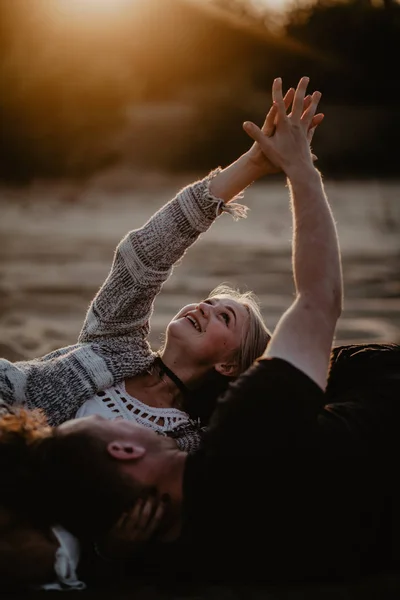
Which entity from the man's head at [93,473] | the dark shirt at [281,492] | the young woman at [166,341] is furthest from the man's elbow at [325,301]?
the young woman at [166,341]

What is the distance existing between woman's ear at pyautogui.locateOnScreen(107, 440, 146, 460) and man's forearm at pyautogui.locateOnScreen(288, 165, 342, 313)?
46 centimetres

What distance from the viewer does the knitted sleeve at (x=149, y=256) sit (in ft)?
7.90

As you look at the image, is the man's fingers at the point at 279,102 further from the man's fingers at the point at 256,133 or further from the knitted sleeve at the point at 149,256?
the knitted sleeve at the point at 149,256

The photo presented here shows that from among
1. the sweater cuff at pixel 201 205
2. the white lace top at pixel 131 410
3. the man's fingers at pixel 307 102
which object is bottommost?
the white lace top at pixel 131 410

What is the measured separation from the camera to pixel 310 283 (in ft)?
5.80

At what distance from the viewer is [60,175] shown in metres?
9.07

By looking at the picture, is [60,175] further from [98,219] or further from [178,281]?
[178,281]

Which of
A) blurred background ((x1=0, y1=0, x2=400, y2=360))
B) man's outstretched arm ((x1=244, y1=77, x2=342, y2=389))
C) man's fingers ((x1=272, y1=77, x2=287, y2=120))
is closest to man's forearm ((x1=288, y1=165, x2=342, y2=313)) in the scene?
man's outstretched arm ((x1=244, y1=77, x2=342, y2=389))

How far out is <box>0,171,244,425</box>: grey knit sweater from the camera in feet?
7.59

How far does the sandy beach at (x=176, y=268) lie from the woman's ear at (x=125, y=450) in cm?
221

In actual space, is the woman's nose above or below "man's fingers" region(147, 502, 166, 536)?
above

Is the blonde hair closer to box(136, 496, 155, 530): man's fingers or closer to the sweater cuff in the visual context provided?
the sweater cuff

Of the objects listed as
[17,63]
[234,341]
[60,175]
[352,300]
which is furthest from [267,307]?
[17,63]

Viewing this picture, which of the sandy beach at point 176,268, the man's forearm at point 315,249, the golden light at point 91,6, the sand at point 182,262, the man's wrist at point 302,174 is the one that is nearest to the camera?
the man's forearm at point 315,249
